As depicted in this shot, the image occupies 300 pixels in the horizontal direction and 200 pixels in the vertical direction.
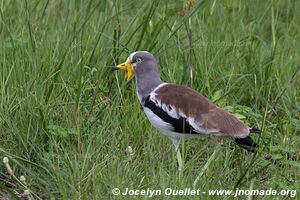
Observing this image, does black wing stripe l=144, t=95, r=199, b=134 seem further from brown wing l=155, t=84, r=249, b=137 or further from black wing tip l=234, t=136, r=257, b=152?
black wing tip l=234, t=136, r=257, b=152

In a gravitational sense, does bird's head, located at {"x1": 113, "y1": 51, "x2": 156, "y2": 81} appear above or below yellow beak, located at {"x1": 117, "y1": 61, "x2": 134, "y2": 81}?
above

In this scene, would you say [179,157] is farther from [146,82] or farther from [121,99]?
[121,99]

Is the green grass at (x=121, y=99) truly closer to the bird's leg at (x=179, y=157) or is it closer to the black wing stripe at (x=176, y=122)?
the bird's leg at (x=179, y=157)

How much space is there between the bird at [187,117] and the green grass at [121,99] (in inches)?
6.0

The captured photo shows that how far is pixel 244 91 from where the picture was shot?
6.24 m

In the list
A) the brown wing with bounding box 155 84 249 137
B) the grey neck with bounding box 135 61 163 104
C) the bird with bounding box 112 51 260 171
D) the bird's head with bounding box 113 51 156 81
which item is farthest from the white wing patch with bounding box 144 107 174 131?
the bird's head with bounding box 113 51 156 81

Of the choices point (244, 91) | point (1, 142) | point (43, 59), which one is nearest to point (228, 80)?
point (244, 91)

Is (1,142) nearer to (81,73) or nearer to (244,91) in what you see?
(81,73)

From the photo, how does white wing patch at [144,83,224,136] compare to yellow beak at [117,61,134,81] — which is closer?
white wing patch at [144,83,224,136]

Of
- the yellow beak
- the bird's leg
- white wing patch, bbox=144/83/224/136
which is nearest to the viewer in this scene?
the bird's leg

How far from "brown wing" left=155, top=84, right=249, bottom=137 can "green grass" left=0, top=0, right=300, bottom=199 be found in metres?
0.21

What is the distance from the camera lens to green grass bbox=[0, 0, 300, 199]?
4898 mm

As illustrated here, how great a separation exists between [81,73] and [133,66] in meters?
0.33

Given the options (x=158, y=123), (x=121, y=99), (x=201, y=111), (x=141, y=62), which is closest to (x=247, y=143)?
(x=201, y=111)
